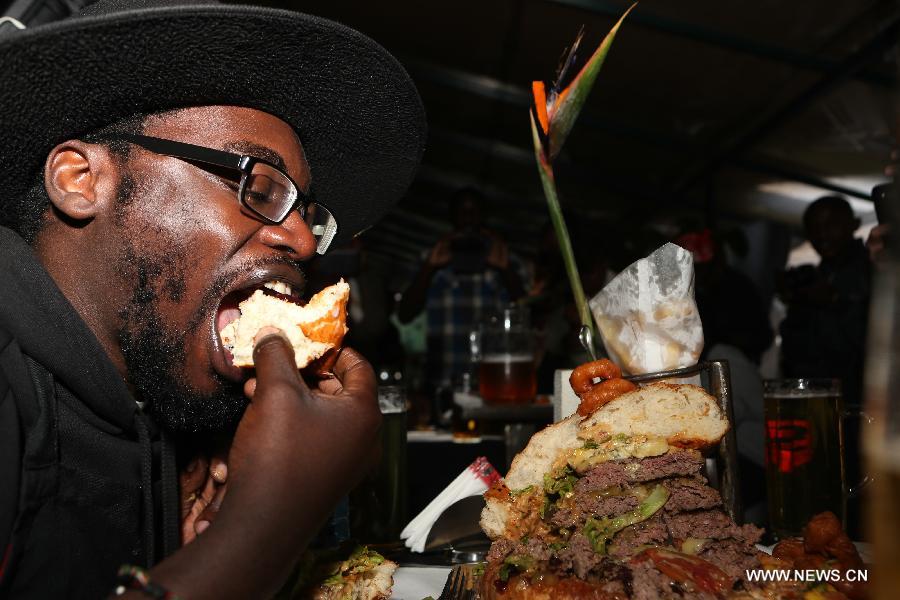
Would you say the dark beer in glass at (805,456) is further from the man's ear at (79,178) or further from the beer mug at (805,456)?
the man's ear at (79,178)

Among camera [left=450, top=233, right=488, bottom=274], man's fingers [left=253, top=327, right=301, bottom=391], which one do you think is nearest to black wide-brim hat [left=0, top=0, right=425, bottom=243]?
man's fingers [left=253, top=327, right=301, bottom=391]

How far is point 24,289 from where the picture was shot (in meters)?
1.41

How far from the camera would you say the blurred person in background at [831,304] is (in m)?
4.93

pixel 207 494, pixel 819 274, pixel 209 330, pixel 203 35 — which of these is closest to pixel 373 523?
pixel 207 494

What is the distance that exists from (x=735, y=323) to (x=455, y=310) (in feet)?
9.02

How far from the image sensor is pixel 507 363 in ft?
12.4

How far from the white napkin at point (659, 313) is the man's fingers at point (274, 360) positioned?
82cm

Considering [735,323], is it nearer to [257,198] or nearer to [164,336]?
[257,198]

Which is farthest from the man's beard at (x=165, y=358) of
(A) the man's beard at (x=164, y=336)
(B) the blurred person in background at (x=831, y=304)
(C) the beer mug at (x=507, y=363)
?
(B) the blurred person in background at (x=831, y=304)

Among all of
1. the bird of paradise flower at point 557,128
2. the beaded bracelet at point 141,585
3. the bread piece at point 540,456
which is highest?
the bird of paradise flower at point 557,128

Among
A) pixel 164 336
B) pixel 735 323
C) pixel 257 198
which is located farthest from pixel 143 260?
pixel 735 323

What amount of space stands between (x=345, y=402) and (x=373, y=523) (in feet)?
3.14

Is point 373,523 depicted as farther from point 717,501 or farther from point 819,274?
point 819,274

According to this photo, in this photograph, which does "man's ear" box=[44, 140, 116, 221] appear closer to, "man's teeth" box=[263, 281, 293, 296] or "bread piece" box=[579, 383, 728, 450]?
"man's teeth" box=[263, 281, 293, 296]
